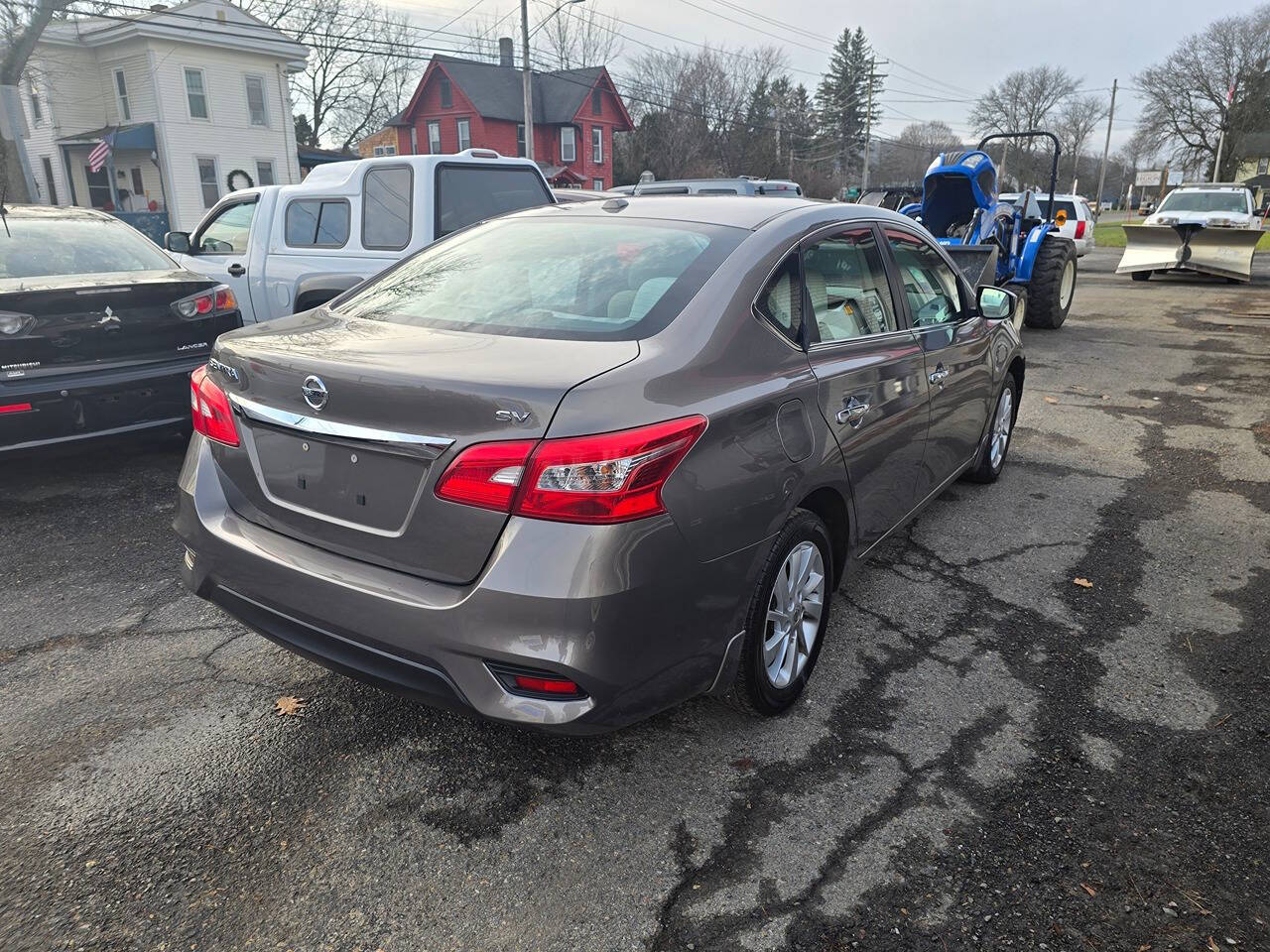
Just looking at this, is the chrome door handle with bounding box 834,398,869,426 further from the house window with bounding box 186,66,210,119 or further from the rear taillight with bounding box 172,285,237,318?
the house window with bounding box 186,66,210,119

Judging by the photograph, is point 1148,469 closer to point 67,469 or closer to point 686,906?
point 686,906

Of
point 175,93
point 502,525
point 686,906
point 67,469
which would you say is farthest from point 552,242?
point 175,93

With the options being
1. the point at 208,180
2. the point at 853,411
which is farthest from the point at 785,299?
the point at 208,180

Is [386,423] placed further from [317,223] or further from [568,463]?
[317,223]

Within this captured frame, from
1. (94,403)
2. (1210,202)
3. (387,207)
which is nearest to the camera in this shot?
(94,403)

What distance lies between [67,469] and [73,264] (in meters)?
1.31

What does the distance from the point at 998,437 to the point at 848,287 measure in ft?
8.50

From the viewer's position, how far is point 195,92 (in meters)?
31.2

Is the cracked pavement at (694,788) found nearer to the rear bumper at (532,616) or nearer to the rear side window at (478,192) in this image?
the rear bumper at (532,616)

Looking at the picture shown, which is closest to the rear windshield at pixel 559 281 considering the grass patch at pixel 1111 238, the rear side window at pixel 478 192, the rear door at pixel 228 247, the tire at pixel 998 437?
the tire at pixel 998 437

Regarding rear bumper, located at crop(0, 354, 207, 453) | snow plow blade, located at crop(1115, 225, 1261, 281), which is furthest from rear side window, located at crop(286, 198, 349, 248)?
snow plow blade, located at crop(1115, 225, 1261, 281)

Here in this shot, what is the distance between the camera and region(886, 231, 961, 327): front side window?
3825 millimetres

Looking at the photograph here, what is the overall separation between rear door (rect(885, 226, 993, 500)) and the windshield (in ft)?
64.8

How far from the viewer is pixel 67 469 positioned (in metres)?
5.66
